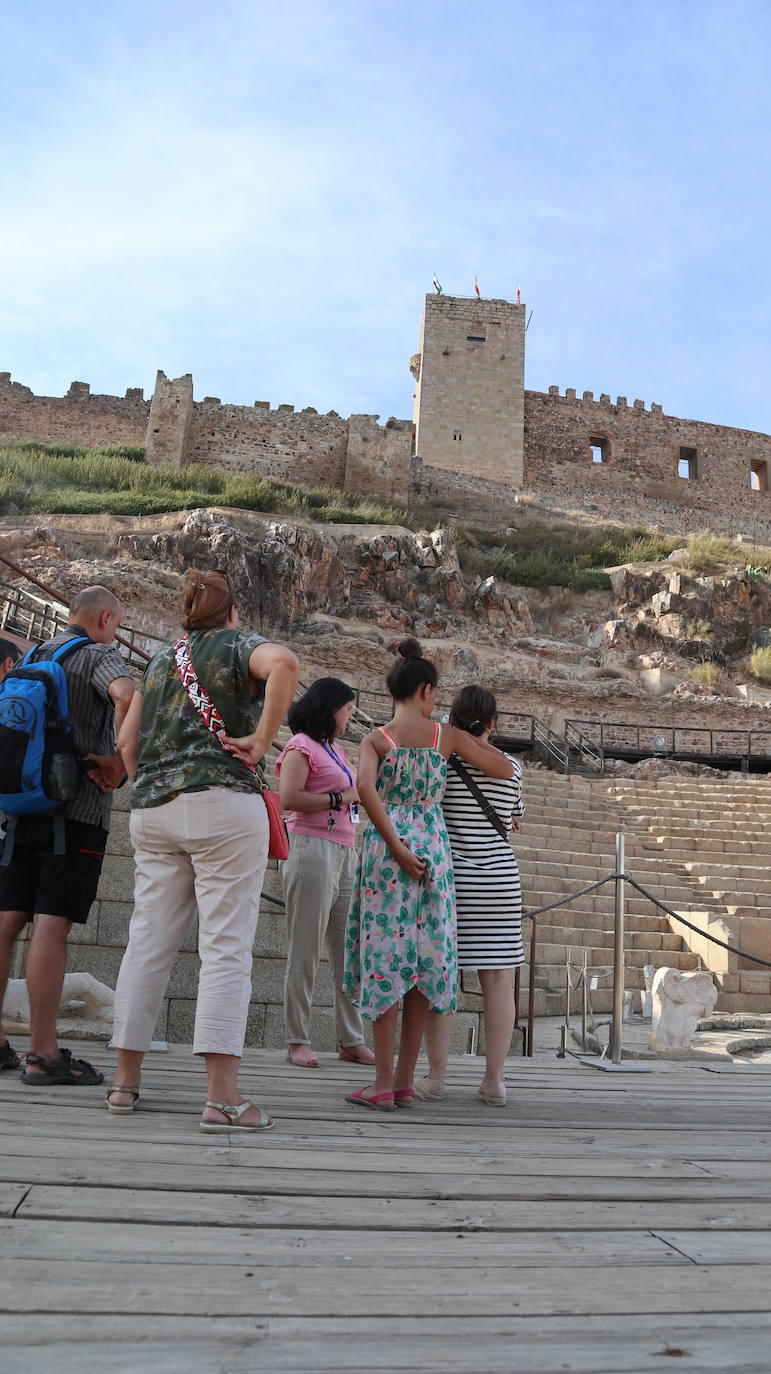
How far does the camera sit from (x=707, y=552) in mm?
30641

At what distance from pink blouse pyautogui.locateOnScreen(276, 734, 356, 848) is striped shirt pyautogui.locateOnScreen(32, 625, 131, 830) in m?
1.06

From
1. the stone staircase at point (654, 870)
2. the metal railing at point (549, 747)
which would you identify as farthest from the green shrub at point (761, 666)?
the stone staircase at point (654, 870)

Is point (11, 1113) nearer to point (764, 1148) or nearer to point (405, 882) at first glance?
point (405, 882)

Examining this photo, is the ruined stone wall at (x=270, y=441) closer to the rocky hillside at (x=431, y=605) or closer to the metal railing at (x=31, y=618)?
the rocky hillside at (x=431, y=605)

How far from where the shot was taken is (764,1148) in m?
3.07

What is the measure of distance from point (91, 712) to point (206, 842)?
0.84m

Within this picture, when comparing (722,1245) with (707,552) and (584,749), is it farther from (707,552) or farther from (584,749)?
(707,552)

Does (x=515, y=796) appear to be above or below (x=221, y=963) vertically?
above

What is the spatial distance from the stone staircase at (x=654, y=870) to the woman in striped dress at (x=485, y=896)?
449 cm

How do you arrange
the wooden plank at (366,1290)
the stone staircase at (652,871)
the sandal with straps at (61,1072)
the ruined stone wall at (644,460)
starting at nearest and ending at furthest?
1. the wooden plank at (366,1290)
2. the sandal with straps at (61,1072)
3. the stone staircase at (652,871)
4. the ruined stone wall at (644,460)

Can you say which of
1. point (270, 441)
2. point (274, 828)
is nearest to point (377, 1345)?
point (274, 828)

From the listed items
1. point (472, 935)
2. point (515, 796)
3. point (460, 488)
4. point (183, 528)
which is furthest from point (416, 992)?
point (460, 488)

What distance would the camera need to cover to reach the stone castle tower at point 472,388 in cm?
3822

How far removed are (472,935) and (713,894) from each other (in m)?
7.95
